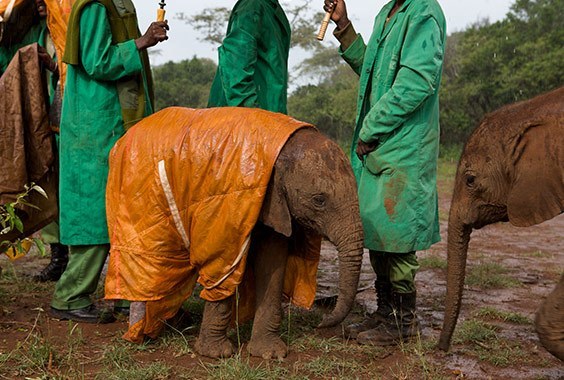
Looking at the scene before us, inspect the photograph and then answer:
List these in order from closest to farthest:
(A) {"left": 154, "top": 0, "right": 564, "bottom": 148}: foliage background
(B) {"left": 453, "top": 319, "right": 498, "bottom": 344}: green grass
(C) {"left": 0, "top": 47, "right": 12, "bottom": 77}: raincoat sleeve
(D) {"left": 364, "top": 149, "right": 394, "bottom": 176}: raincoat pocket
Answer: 1. (D) {"left": 364, "top": 149, "right": 394, "bottom": 176}: raincoat pocket
2. (B) {"left": 453, "top": 319, "right": 498, "bottom": 344}: green grass
3. (C) {"left": 0, "top": 47, "right": 12, "bottom": 77}: raincoat sleeve
4. (A) {"left": 154, "top": 0, "right": 564, "bottom": 148}: foliage background

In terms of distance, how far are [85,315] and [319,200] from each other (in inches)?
81.2

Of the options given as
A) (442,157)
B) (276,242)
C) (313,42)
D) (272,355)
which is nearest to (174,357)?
(272,355)

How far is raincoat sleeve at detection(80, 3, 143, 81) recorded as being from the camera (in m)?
4.88

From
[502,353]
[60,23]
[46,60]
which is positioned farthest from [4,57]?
[502,353]

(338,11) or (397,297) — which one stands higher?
(338,11)

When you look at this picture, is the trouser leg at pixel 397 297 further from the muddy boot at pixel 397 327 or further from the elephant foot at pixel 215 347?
the elephant foot at pixel 215 347

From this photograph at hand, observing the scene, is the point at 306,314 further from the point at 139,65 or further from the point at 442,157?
the point at 442,157

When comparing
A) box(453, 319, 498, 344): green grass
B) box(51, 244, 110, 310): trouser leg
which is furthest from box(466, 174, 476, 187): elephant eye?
box(51, 244, 110, 310): trouser leg

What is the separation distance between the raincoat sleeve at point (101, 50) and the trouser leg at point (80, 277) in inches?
48.9

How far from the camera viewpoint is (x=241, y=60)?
538 cm

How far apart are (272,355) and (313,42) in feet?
95.2

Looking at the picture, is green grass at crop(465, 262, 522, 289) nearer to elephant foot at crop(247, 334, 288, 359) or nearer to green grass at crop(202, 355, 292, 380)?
elephant foot at crop(247, 334, 288, 359)

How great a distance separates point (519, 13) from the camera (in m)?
23.1

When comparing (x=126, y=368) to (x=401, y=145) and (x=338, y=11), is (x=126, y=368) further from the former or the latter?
(x=338, y=11)
